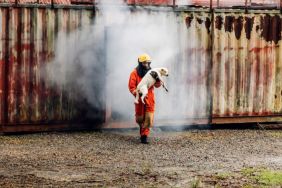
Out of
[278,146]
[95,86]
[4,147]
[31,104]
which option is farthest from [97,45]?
[278,146]

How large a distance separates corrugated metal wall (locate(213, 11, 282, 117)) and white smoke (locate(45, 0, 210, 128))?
696 millimetres

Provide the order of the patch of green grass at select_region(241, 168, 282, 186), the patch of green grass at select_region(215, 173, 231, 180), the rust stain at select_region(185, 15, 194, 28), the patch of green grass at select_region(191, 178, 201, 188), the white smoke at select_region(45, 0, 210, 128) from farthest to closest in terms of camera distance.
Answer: the rust stain at select_region(185, 15, 194, 28), the white smoke at select_region(45, 0, 210, 128), the patch of green grass at select_region(215, 173, 231, 180), the patch of green grass at select_region(241, 168, 282, 186), the patch of green grass at select_region(191, 178, 201, 188)

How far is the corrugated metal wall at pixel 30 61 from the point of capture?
12961 millimetres

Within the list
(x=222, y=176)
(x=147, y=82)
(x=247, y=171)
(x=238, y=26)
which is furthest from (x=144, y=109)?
(x=238, y=26)

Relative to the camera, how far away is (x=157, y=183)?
30.0 feet

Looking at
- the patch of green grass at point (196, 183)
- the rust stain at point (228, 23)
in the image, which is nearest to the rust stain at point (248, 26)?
the rust stain at point (228, 23)

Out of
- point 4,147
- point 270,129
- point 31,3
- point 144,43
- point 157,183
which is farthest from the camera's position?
point 270,129

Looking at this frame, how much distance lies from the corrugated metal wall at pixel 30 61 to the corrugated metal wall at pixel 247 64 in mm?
3280

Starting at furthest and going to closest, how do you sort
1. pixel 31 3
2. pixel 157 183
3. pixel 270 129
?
pixel 270 129 < pixel 31 3 < pixel 157 183

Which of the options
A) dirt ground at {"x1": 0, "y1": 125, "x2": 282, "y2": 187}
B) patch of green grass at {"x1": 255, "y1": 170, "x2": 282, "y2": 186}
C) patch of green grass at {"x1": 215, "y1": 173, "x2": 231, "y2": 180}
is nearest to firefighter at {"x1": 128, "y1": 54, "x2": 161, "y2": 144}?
dirt ground at {"x1": 0, "y1": 125, "x2": 282, "y2": 187}

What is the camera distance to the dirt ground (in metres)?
9.32

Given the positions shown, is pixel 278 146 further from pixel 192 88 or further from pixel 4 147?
pixel 4 147

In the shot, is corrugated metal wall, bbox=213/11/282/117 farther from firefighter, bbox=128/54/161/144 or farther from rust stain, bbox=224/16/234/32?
firefighter, bbox=128/54/161/144

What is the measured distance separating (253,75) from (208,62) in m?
1.13
